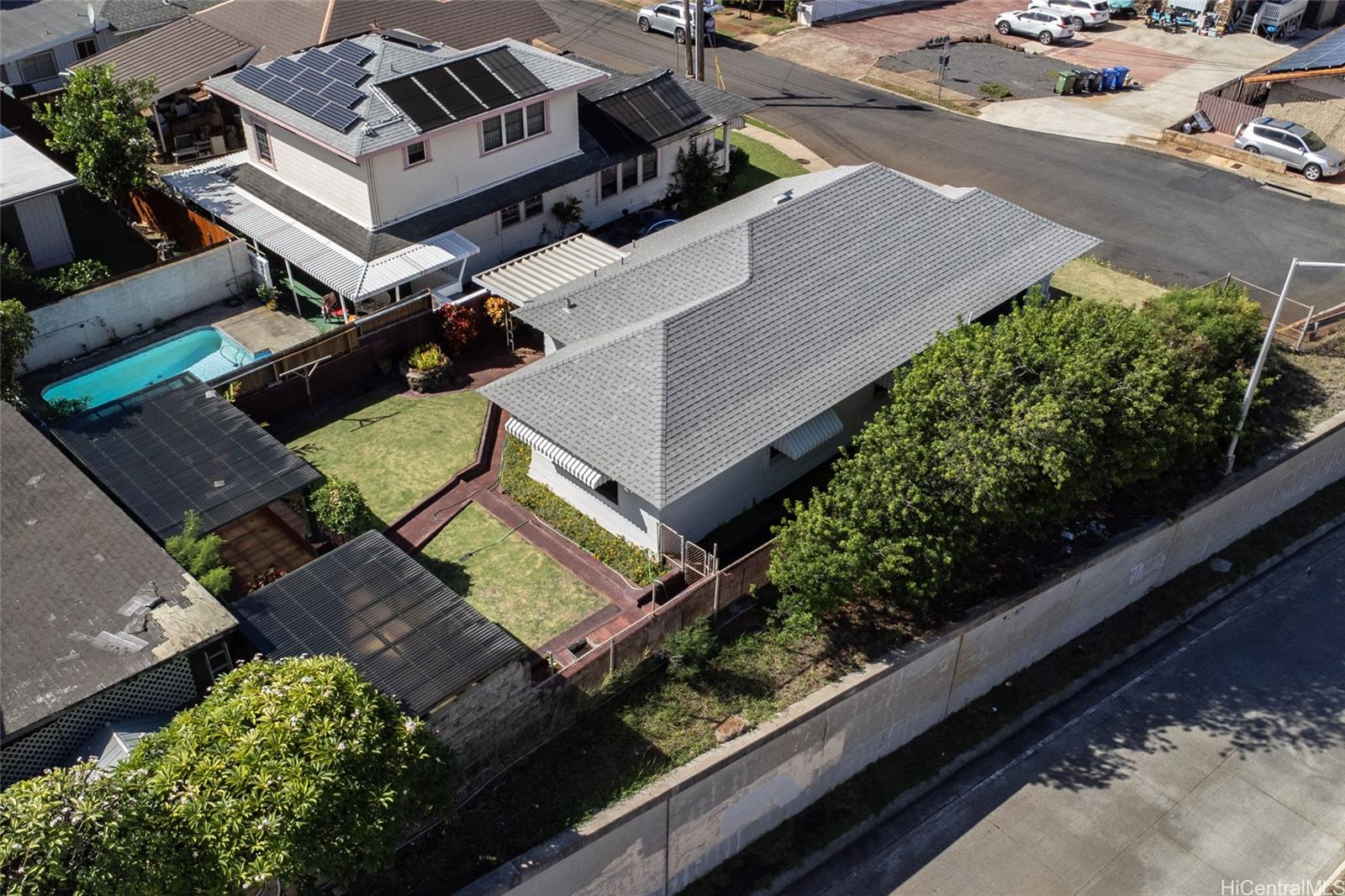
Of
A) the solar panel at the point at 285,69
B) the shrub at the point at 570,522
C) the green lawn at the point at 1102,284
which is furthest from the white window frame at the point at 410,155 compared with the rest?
the green lawn at the point at 1102,284

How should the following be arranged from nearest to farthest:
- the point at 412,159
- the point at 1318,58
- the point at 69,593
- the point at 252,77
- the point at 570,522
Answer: the point at 69,593, the point at 570,522, the point at 412,159, the point at 252,77, the point at 1318,58

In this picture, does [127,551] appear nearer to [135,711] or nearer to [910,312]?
[135,711]

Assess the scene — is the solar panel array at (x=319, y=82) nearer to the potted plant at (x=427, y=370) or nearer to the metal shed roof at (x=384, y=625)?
the potted plant at (x=427, y=370)

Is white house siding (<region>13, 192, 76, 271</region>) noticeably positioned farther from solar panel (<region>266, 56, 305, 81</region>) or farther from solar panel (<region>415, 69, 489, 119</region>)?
solar panel (<region>415, 69, 489, 119</region>)

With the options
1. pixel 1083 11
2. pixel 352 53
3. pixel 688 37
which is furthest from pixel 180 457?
pixel 1083 11

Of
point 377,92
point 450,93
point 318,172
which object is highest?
point 377,92

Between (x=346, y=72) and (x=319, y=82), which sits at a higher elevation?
(x=346, y=72)

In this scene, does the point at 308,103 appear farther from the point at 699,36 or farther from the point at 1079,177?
the point at 1079,177

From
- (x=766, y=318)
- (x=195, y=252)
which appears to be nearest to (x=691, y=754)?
→ (x=766, y=318)
